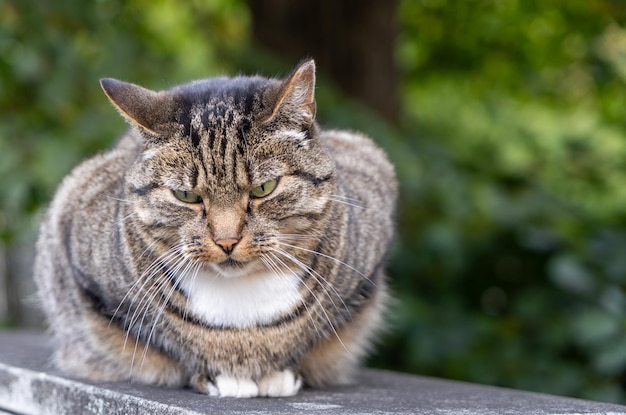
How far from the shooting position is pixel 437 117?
19.3 feet

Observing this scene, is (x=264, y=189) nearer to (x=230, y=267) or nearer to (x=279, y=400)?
(x=230, y=267)

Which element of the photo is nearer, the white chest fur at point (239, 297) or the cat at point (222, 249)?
the cat at point (222, 249)

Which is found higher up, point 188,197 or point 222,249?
point 188,197

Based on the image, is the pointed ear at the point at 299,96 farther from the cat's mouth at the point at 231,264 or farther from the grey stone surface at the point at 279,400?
the grey stone surface at the point at 279,400

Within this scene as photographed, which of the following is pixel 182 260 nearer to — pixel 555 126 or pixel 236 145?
pixel 236 145

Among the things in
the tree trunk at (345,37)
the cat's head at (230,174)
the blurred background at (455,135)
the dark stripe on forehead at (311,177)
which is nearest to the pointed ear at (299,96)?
the cat's head at (230,174)

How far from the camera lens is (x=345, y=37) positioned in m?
5.35

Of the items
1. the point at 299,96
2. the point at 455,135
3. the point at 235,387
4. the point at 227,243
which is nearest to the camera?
the point at 227,243

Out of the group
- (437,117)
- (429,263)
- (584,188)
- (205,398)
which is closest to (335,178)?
(205,398)

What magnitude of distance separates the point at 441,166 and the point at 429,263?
0.56m

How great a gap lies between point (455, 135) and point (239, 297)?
3.16 metres

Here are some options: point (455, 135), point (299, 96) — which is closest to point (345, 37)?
point (455, 135)

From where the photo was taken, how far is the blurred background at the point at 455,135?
387 cm

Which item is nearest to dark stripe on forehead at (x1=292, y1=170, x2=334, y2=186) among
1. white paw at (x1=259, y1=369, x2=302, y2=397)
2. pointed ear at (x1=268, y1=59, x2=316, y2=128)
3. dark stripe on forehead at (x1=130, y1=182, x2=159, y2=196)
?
pointed ear at (x1=268, y1=59, x2=316, y2=128)
